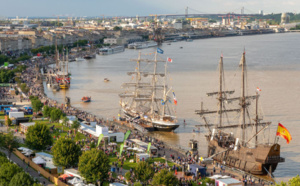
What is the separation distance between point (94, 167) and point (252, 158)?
6.97 metres

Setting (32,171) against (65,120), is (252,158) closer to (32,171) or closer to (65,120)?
(32,171)

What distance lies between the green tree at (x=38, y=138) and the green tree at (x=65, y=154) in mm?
2358

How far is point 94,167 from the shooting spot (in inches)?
673

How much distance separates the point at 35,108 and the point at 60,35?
2552 inches

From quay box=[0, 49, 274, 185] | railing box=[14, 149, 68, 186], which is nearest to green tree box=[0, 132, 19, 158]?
railing box=[14, 149, 68, 186]

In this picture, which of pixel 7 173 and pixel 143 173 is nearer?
pixel 7 173

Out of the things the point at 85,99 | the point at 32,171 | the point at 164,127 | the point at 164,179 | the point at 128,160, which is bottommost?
the point at 85,99

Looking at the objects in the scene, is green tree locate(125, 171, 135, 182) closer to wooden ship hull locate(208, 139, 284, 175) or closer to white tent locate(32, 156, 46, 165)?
white tent locate(32, 156, 46, 165)

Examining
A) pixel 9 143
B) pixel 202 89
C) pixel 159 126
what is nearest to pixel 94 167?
pixel 9 143

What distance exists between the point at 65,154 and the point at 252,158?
24.0ft

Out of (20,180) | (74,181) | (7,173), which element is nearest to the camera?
(20,180)

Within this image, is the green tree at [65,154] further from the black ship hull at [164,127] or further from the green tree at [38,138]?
the black ship hull at [164,127]

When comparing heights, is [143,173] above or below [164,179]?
below

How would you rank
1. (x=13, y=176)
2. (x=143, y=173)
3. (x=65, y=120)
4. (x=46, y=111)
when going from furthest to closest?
1. (x=46, y=111)
2. (x=65, y=120)
3. (x=143, y=173)
4. (x=13, y=176)
